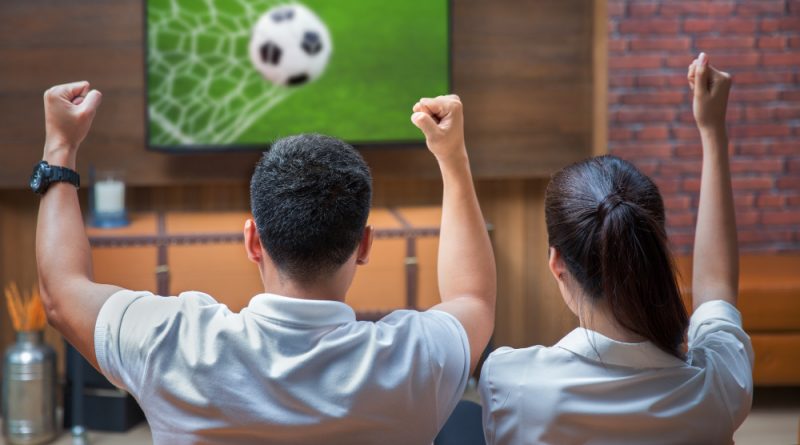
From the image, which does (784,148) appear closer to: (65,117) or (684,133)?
(684,133)

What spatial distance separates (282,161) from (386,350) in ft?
0.95

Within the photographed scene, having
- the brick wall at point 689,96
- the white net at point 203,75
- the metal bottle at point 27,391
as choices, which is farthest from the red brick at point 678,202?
the metal bottle at point 27,391

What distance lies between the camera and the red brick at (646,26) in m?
4.08

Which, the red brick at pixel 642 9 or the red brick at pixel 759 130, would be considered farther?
the red brick at pixel 759 130

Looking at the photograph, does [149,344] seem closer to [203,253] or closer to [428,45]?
[203,253]

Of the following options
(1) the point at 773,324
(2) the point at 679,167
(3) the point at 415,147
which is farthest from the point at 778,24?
(3) the point at 415,147

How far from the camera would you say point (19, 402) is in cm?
348

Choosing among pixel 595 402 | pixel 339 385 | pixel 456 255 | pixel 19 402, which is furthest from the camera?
pixel 19 402

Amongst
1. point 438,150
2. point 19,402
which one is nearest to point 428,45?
point 19,402

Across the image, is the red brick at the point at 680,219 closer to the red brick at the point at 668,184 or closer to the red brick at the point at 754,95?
the red brick at the point at 668,184

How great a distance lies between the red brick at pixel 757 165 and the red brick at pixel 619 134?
1.56 feet

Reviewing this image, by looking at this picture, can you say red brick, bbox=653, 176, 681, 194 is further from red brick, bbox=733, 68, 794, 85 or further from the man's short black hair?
the man's short black hair

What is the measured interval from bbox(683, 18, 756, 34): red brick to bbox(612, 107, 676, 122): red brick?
1.14 ft

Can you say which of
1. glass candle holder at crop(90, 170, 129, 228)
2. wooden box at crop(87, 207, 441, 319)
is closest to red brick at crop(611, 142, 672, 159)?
wooden box at crop(87, 207, 441, 319)
